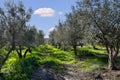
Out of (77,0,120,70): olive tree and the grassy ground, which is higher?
(77,0,120,70): olive tree

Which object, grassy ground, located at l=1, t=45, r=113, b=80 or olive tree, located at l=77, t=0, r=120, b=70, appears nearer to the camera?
grassy ground, located at l=1, t=45, r=113, b=80

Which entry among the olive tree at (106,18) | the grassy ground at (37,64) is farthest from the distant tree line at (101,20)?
the grassy ground at (37,64)

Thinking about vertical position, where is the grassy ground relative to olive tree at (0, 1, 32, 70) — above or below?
below

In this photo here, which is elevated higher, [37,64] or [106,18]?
[106,18]

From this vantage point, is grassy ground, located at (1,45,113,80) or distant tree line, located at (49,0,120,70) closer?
grassy ground, located at (1,45,113,80)

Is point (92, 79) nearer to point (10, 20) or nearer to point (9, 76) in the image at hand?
point (9, 76)

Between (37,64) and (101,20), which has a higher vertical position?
(101,20)

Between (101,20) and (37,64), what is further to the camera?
(37,64)

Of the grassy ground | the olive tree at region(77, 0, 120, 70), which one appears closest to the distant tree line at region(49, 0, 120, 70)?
the olive tree at region(77, 0, 120, 70)

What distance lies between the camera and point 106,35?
122 ft

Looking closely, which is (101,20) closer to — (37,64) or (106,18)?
(106,18)

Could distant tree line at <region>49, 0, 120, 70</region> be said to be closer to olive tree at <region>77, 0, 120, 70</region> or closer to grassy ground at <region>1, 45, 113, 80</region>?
olive tree at <region>77, 0, 120, 70</region>

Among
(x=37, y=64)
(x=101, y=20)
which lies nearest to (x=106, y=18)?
(x=101, y=20)

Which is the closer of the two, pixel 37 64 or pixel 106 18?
pixel 106 18
